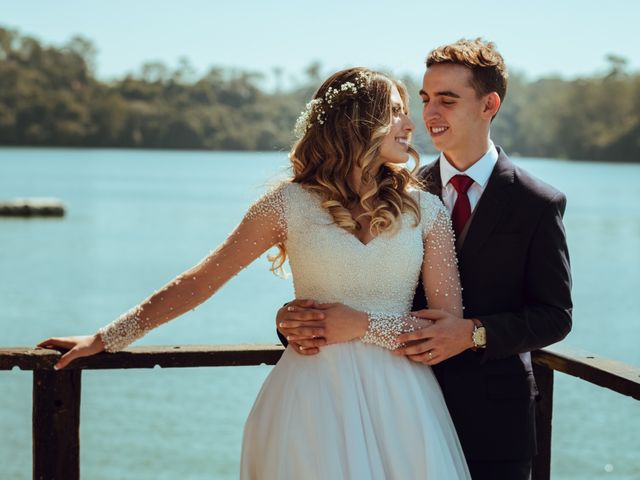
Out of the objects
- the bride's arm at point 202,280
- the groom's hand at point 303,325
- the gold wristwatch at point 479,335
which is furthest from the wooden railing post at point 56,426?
the gold wristwatch at point 479,335

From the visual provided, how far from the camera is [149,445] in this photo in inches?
562

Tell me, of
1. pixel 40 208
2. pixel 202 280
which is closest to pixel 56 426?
pixel 202 280

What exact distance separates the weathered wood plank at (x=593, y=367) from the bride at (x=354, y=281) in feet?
1.43

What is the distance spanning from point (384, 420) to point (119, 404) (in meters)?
14.0

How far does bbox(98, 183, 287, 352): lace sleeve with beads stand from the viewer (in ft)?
9.09

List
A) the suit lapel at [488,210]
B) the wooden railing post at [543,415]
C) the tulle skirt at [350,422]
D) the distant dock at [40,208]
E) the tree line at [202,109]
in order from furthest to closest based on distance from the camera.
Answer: the tree line at [202,109]
the distant dock at [40,208]
the wooden railing post at [543,415]
the suit lapel at [488,210]
the tulle skirt at [350,422]

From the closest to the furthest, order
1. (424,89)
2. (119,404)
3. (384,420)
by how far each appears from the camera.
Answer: (384,420), (424,89), (119,404)

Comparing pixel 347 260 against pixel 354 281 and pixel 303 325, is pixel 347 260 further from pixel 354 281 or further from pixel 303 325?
pixel 303 325

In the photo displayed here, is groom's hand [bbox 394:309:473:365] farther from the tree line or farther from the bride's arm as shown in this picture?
the tree line

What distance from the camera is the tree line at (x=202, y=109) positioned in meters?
89.1

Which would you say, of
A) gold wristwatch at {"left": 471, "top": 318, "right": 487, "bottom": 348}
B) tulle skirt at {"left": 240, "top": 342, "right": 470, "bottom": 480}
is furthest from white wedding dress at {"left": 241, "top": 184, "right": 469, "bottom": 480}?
gold wristwatch at {"left": 471, "top": 318, "right": 487, "bottom": 348}

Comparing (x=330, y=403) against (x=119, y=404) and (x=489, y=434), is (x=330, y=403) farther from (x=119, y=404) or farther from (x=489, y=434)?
(x=119, y=404)

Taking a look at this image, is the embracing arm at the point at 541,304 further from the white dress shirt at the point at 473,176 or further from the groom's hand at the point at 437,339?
the white dress shirt at the point at 473,176

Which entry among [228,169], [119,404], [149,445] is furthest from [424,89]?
[228,169]
